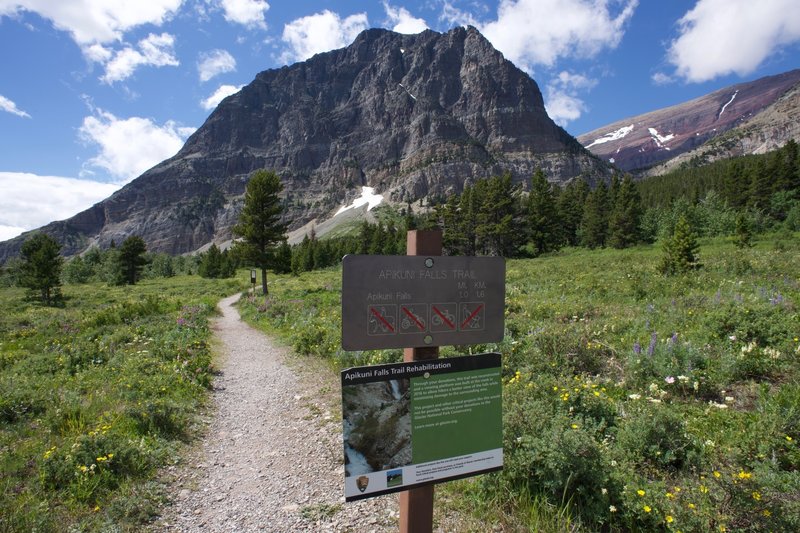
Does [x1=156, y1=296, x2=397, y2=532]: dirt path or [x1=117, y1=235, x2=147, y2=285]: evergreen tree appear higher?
[x1=117, y1=235, x2=147, y2=285]: evergreen tree

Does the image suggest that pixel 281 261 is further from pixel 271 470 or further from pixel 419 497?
pixel 419 497

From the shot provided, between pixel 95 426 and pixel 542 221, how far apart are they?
58.3 meters

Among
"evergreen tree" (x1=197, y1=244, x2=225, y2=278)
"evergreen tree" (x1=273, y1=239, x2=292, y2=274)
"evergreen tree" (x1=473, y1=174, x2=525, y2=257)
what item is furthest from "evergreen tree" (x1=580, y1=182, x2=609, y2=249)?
"evergreen tree" (x1=197, y1=244, x2=225, y2=278)

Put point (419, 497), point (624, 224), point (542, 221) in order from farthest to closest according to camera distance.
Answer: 1. point (542, 221)
2. point (624, 224)
3. point (419, 497)

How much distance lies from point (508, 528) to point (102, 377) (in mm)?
9067

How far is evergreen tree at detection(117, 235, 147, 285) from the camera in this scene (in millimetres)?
57781

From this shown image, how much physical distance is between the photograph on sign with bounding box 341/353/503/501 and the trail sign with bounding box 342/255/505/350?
21cm

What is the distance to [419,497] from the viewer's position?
2.86m

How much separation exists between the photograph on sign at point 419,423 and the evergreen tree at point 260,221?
28.5 m

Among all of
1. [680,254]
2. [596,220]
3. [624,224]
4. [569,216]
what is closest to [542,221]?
[596,220]

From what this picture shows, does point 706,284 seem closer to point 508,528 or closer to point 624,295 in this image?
point 624,295

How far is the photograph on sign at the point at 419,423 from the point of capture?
2.62 meters

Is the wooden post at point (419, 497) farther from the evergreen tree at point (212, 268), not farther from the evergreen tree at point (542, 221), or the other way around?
the evergreen tree at point (212, 268)

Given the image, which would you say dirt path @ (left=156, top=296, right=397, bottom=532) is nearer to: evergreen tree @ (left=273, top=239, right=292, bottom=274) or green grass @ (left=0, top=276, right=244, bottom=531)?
green grass @ (left=0, top=276, right=244, bottom=531)
